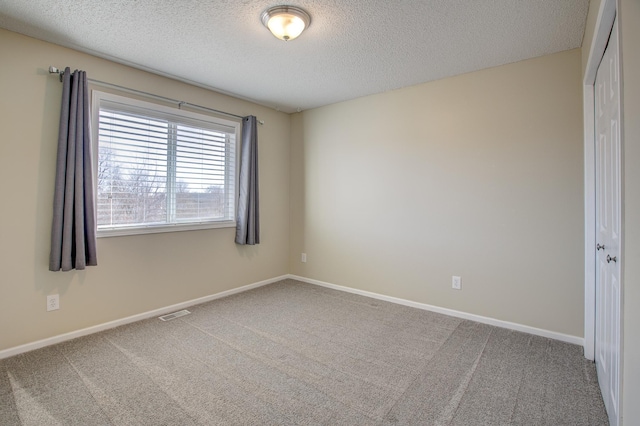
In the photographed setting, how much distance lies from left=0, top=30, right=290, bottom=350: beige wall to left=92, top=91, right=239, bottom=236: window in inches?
6.6

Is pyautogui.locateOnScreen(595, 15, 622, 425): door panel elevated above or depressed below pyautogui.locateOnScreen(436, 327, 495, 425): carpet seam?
above

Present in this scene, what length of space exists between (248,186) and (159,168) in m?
1.00

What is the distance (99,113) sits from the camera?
9.20 feet

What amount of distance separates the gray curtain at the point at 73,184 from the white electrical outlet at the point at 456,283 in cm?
332

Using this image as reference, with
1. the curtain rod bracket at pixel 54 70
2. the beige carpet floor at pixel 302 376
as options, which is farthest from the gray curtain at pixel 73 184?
the beige carpet floor at pixel 302 376

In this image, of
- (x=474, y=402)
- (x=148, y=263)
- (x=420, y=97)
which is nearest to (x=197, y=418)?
(x=474, y=402)

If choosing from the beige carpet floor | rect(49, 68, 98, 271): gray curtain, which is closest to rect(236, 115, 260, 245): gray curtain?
the beige carpet floor

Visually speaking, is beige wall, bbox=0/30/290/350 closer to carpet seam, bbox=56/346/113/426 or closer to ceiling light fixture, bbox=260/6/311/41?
carpet seam, bbox=56/346/113/426

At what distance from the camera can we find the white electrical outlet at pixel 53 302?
101 inches

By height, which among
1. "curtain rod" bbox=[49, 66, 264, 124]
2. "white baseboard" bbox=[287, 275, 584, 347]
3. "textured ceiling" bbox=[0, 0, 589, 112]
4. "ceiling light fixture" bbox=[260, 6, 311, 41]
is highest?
"textured ceiling" bbox=[0, 0, 589, 112]

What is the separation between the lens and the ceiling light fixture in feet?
6.88

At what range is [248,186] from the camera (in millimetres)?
3902

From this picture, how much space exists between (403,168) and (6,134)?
11.3 ft

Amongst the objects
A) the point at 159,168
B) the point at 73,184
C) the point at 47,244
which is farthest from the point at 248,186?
the point at 47,244
